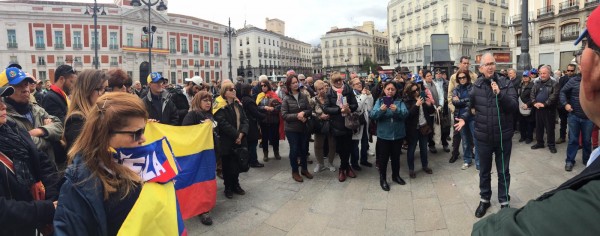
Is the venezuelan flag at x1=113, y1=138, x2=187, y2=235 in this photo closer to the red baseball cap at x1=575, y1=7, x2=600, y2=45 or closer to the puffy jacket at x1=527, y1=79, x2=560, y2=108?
the red baseball cap at x1=575, y1=7, x2=600, y2=45

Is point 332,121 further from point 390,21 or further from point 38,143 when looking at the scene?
point 390,21

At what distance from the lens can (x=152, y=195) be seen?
70.7 inches

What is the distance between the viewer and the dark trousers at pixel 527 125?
777cm

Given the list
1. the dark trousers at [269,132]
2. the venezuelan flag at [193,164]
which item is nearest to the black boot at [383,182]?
the venezuelan flag at [193,164]

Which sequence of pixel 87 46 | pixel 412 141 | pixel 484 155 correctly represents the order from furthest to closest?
pixel 87 46 < pixel 412 141 < pixel 484 155

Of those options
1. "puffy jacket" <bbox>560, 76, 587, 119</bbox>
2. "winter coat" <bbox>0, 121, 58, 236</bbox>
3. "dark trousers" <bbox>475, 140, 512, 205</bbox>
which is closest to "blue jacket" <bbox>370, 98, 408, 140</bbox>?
"dark trousers" <bbox>475, 140, 512, 205</bbox>

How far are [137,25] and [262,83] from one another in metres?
53.1

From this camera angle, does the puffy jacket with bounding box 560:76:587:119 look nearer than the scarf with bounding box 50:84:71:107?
No

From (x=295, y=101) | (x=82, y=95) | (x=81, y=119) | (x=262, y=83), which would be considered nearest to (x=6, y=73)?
(x=82, y=95)

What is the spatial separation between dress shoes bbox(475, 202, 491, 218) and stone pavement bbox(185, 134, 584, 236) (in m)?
0.07

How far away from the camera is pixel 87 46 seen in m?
49.3

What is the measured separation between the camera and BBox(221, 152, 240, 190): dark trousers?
5.37m

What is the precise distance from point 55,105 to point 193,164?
66.6 inches

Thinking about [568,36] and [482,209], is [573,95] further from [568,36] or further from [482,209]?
[568,36]
